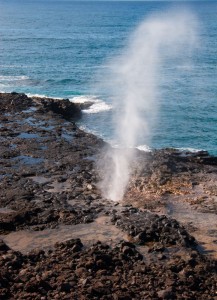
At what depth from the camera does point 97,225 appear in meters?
31.9

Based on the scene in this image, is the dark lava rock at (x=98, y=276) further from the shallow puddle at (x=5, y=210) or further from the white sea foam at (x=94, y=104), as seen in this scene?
the white sea foam at (x=94, y=104)

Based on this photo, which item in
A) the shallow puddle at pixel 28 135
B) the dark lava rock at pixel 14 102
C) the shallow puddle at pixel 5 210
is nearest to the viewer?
the shallow puddle at pixel 5 210

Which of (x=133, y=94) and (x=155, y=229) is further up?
(x=133, y=94)

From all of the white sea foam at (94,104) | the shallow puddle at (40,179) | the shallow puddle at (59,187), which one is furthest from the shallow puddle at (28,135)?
the white sea foam at (94,104)

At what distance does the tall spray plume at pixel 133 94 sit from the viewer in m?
41.8

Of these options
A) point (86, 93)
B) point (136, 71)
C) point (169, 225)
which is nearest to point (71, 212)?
point (169, 225)

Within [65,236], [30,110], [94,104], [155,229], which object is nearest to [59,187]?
[65,236]

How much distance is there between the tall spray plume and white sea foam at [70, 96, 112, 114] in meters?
1.68

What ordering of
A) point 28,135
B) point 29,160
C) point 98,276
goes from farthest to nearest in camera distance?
point 28,135
point 29,160
point 98,276

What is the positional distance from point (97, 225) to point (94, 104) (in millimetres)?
40993

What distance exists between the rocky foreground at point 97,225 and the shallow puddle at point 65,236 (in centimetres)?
6

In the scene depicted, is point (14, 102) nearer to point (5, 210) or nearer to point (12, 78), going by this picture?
point (12, 78)

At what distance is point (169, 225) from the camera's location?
31109 millimetres

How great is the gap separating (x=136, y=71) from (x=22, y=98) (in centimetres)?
3489
